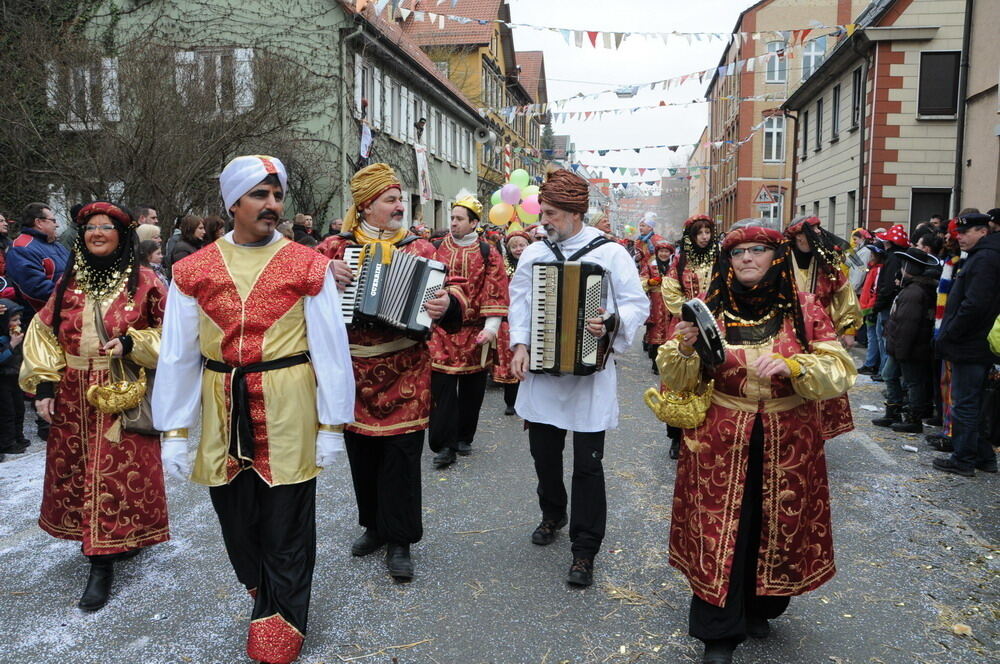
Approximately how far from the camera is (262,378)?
314 cm

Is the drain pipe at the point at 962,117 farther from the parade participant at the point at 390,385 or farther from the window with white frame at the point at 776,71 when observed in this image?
the window with white frame at the point at 776,71

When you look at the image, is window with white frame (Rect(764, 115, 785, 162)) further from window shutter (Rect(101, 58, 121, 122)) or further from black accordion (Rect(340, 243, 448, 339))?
black accordion (Rect(340, 243, 448, 339))

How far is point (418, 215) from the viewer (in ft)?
80.6

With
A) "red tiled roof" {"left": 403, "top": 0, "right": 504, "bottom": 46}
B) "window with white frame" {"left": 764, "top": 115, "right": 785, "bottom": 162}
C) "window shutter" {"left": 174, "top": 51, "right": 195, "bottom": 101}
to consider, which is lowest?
"window shutter" {"left": 174, "top": 51, "right": 195, "bottom": 101}

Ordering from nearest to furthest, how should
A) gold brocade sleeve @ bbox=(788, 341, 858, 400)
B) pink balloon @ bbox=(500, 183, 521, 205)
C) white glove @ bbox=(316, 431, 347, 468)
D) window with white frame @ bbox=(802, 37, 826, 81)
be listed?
gold brocade sleeve @ bbox=(788, 341, 858, 400), white glove @ bbox=(316, 431, 347, 468), pink balloon @ bbox=(500, 183, 521, 205), window with white frame @ bbox=(802, 37, 826, 81)

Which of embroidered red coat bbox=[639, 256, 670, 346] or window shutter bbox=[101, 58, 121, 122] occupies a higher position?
window shutter bbox=[101, 58, 121, 122]

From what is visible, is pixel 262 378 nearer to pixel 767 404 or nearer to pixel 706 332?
pixel 706 332

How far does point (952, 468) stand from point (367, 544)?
15.1 feet

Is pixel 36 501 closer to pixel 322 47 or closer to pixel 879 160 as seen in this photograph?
pixel 322 47

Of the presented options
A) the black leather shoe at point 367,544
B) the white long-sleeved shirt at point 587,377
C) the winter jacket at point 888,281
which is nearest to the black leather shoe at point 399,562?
the black leather shoe at point 367,544

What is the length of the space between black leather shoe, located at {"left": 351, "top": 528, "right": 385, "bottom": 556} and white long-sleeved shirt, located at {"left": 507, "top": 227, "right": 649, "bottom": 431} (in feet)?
3.56

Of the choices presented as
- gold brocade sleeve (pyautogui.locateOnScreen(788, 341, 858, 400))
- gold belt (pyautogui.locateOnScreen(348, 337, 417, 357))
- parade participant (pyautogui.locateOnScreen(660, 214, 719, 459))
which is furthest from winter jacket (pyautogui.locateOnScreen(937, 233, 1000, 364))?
gold belt (pyautogui.locateOnScreen(348, 337, 417, 357))

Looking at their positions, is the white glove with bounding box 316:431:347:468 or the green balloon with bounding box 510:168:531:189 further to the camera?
the green balloon with bounding box 510:168:531:189

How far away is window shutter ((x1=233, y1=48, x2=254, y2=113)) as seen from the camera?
14914mm
